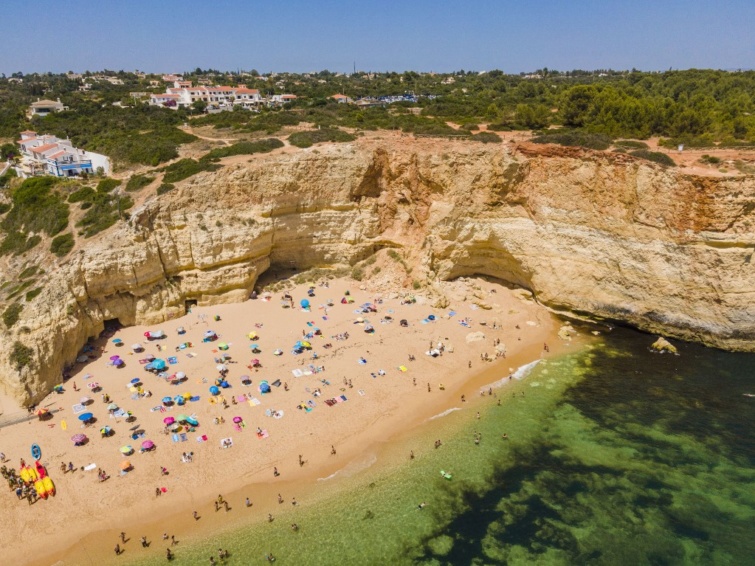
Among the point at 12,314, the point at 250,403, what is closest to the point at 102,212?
the point at 12,314

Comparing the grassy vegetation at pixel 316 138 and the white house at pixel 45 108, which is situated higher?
the white house at pixel 45 108

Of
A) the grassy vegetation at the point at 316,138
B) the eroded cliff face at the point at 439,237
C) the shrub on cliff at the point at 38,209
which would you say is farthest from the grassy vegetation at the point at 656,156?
the shrub on cliff at the point at 38,209

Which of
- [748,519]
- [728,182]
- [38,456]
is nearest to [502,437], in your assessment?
[748,519]

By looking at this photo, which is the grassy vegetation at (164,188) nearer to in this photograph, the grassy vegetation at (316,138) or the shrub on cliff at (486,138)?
the grassy vegetation at (316,138)

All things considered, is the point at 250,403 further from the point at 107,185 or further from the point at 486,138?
the point at 486,138

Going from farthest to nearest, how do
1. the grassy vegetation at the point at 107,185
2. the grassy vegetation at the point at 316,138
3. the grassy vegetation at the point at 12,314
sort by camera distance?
the grassy vegetation at the point at 316,138 < the grassy vegetation at the point at 107,185 < the grassy vegetation at the point at 12,314

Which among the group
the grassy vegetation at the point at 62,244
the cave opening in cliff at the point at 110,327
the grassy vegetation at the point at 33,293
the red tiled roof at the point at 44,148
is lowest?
the cave opening in cliff at the point at 110,327
